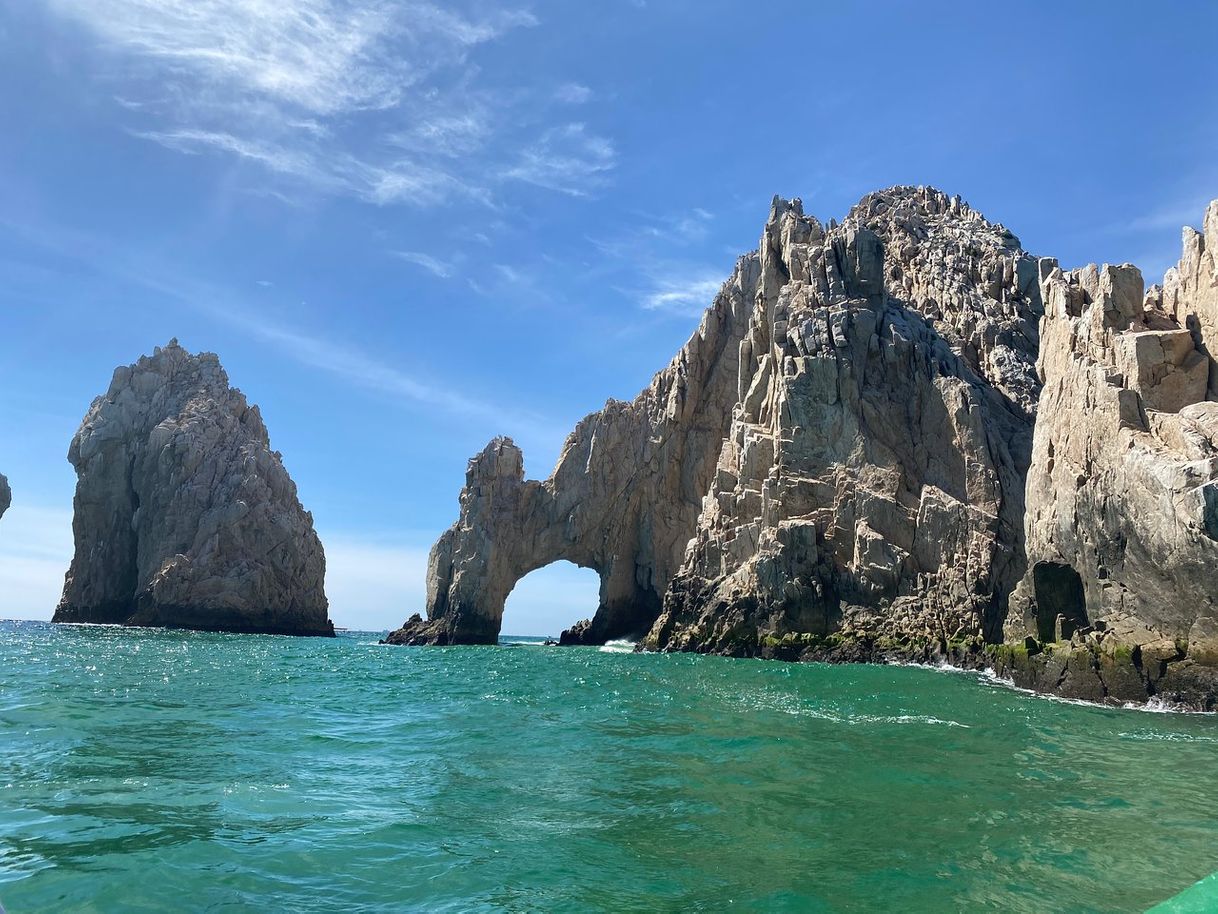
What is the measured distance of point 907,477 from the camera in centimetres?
5728

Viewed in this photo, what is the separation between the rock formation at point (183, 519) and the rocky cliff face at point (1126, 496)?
80117 millimetres

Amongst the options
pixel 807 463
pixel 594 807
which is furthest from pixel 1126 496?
pixel 807 463

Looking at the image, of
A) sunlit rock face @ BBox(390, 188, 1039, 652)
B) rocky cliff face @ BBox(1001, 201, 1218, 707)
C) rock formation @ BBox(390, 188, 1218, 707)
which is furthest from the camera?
sunlit rock face @ BBox(390, 188, 1039, 652)

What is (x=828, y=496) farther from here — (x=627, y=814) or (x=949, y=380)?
(x=627, y=814)

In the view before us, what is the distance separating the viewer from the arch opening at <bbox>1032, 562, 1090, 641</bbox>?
3195 centimetres

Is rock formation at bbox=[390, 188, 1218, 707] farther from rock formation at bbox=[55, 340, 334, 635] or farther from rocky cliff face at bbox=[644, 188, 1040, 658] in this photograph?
rock formation at bbox=[55, 340, 334, 635]

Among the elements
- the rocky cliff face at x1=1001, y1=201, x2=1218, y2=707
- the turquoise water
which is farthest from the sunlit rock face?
the turquoise water

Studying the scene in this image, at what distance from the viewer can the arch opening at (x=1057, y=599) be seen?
3195cm

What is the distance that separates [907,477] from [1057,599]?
24.3 m

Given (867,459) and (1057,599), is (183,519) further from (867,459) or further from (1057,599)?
(1057,599)

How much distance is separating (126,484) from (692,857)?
10545 centimetres

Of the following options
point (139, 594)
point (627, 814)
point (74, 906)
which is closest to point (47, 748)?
point (74, 906)

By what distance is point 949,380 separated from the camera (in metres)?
57.5

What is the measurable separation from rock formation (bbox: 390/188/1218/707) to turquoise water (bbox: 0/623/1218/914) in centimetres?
744
